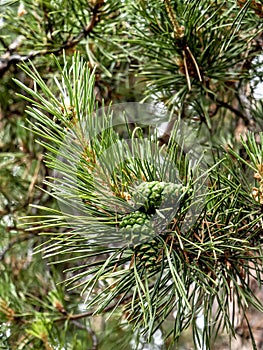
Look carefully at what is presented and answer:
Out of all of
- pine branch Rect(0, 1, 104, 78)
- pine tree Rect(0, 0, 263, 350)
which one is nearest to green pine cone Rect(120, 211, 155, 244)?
pine tree Rect(0, 0, 263, 350)

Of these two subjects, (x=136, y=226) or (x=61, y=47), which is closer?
(x=136, y=226)

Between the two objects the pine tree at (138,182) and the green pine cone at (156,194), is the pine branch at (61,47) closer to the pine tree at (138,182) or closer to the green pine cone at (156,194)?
the pine tree at (138,182)

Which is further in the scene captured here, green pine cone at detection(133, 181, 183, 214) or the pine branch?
the pine branch

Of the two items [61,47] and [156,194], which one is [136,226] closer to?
[156,194]

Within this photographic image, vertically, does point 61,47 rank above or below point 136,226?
above

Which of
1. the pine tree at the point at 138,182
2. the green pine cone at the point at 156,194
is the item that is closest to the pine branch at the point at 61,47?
the pine tree at the point at 138,182

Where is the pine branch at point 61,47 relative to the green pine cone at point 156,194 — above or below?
above

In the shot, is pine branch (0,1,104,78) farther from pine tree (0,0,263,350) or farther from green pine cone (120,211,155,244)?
green pine cone (120,211,155,244)

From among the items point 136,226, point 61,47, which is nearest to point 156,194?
point 136,226
